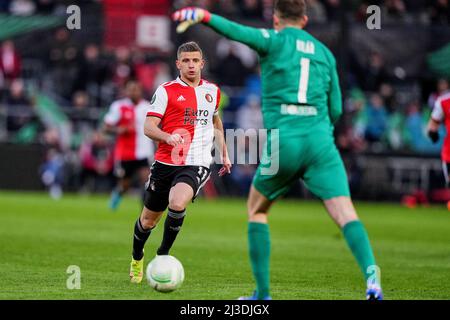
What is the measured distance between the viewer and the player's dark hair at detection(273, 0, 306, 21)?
325 inches

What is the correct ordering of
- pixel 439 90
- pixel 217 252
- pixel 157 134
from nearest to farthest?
pixel 157 134, pixel 217 252, pixel 439 90

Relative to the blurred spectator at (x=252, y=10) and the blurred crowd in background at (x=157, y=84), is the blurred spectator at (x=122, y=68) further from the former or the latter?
the blurred spectator at (x=252, y=10)

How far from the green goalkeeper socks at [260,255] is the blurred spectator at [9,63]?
2034cm

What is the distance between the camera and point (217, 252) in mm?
13781

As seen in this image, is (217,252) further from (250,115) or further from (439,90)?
(439,90)

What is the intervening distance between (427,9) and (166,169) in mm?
18318

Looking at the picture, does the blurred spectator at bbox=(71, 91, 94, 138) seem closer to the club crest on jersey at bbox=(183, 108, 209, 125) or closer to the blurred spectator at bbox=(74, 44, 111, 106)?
the blurred spectator at bbox=(74, 44, 111, 106)

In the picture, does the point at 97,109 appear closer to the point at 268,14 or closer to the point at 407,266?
the point at 268,14

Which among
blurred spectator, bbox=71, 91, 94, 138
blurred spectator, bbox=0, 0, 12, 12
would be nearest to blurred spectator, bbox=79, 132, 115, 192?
blurred spectator, bbox=71, 91, 94, 138

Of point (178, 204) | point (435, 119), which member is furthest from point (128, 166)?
point (178, 204)

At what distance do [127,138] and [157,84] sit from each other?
660 cm

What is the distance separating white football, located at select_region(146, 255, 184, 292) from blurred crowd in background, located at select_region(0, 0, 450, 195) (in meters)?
16.7

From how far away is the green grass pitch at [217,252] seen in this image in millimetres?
9578

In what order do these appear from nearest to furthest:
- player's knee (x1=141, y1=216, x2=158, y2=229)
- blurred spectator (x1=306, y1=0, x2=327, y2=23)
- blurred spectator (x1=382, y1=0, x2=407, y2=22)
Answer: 1. player's knee (x1=141, y1=216, x2=158, y2=229)
2. blurred spectator (x1=306, y1=0, x2=327, y2=23)
3. blurred spectator (x1=382, y1=0, x2=407, y2=22)
